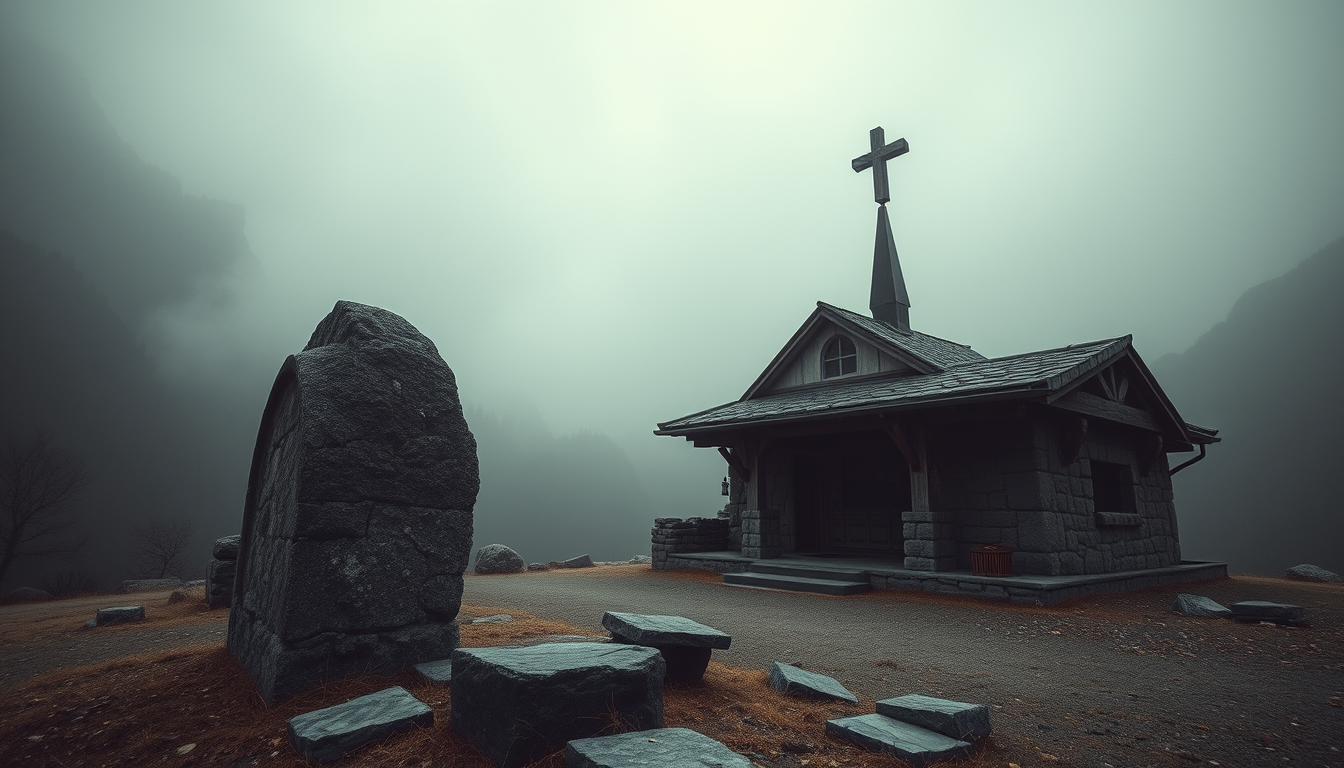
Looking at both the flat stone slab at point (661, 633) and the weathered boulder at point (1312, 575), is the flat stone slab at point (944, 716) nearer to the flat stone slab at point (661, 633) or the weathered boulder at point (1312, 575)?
the flat stone slab at point (661, 633)

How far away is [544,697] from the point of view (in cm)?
259

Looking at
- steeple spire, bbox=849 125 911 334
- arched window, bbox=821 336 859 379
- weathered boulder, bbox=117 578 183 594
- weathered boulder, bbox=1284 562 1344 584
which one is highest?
steeple spire, bbox=849 125 911 334


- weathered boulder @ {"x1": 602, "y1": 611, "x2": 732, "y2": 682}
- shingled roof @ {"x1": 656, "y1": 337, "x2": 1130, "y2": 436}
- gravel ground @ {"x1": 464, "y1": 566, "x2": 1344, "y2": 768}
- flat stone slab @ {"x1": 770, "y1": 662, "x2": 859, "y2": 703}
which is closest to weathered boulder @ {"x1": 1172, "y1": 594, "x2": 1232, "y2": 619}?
gravel ground @ {"x1": 464, "y1": 566, "x2": 1344, "y2": 768}

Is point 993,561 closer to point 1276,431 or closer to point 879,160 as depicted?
point 879,160

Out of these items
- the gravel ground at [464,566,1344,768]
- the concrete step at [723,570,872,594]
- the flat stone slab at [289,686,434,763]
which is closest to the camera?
the flat stone slab at [289,686,434,763]

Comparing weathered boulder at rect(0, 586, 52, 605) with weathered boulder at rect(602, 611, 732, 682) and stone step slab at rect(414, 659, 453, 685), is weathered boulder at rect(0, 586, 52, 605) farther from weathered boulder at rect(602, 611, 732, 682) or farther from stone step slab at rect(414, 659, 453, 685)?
weathered boulder at rect(602, 611, 732, 682)

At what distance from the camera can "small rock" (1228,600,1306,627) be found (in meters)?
6.95

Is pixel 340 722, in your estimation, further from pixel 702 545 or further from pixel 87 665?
pixel 702 545

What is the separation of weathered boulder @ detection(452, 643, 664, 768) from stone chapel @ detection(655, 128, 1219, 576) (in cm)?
728

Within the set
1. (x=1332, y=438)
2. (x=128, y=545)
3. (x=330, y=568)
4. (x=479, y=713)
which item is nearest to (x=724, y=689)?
(x=479, y=713)

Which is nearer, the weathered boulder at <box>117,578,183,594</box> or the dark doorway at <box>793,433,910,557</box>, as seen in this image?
the dark doorway at <box>793,433,910,557</box>

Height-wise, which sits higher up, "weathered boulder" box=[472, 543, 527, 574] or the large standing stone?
the large standing stone

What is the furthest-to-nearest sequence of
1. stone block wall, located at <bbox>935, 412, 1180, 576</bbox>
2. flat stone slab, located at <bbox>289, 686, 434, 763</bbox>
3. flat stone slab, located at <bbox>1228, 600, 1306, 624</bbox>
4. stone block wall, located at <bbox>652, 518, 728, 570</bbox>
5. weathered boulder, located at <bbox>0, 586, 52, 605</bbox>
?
stone block wall, located at <bbox>652, 518, 728, 570</bbox> < weathered boulder, located at <bbox>0, 586, 52, 605</bbox> < stone block wall, located at <bbox>935, 412, 1180, 576</bbox> < flat stone slab, located at <bbox>1228, 600, 1306, 624</bbox> < flat stone slab, located at <bbox>289, 686, 434, 763</bbox>

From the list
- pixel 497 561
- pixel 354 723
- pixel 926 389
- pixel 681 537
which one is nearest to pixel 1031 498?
pixel 926 389
